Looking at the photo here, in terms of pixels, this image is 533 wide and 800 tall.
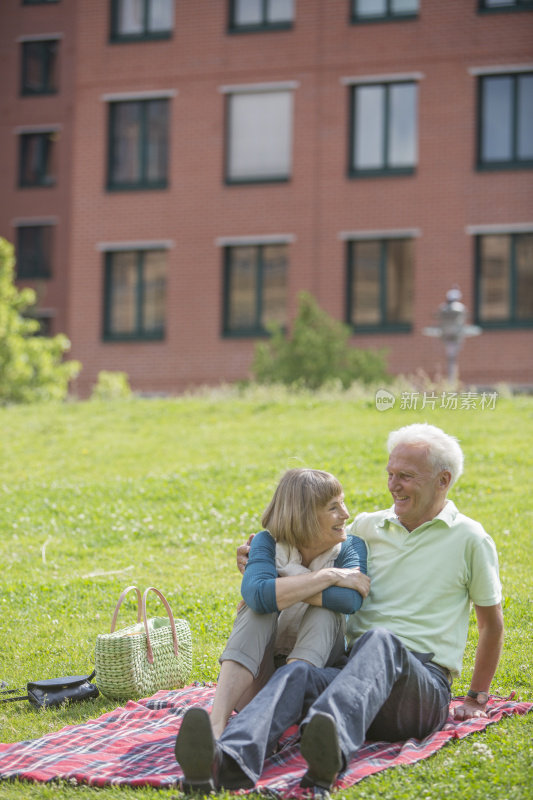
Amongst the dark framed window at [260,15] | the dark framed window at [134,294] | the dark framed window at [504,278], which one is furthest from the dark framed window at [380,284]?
the dark framed window at [260,15]

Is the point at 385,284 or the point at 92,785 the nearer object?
the point at 92,785

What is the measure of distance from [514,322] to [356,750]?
1956 centimetres

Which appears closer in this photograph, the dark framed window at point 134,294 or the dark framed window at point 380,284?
the dark framed window at point 380,284

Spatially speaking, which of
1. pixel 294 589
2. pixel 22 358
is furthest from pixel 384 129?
pixel 294 589

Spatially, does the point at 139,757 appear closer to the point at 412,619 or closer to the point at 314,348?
the point at 412,619

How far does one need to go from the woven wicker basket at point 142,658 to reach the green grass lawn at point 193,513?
18 cm

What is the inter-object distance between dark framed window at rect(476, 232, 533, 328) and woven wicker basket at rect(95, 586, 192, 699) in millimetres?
17797

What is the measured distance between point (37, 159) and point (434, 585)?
33393mm

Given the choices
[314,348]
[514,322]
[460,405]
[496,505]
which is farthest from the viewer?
[514,322]

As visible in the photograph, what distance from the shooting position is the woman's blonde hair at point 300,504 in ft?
17.8

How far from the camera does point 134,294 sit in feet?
84.7

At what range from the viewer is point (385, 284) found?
79.6 feet

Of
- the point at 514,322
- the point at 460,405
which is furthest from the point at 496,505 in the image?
the point at 514,322

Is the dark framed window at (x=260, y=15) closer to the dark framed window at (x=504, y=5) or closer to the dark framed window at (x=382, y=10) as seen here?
the dark framed window at (x=382, y=10)
